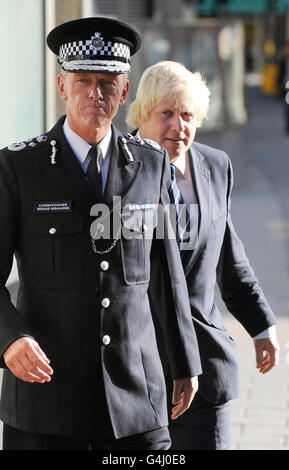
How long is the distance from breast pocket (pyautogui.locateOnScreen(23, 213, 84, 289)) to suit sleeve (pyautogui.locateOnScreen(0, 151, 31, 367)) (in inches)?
1.8

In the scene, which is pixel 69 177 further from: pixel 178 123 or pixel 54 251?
pixel 178 123

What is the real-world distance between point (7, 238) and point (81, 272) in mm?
226

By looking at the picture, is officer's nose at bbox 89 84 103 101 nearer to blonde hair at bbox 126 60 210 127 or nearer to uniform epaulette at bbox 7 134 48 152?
uniform epaulette at bbox 7 134 48 152

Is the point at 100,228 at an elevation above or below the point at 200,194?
above

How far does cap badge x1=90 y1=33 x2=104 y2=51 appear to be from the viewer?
3227 millimetres

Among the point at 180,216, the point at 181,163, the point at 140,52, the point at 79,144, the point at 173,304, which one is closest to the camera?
the point at 79,144

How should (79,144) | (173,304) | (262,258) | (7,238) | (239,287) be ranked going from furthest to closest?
(262,258) → (239,287) → (173,304) → (79,144) → (7,238)

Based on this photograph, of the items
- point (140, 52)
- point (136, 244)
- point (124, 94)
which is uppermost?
point (124, 94)

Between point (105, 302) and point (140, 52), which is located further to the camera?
point (140, 52)

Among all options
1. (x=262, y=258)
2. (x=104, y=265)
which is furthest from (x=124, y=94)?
(x=262, y=258)

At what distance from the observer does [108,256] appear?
10.4 feet

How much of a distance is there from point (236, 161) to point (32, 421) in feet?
50.1

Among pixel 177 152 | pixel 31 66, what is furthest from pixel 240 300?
pixel 31 66

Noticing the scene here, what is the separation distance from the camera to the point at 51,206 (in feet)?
10.2
